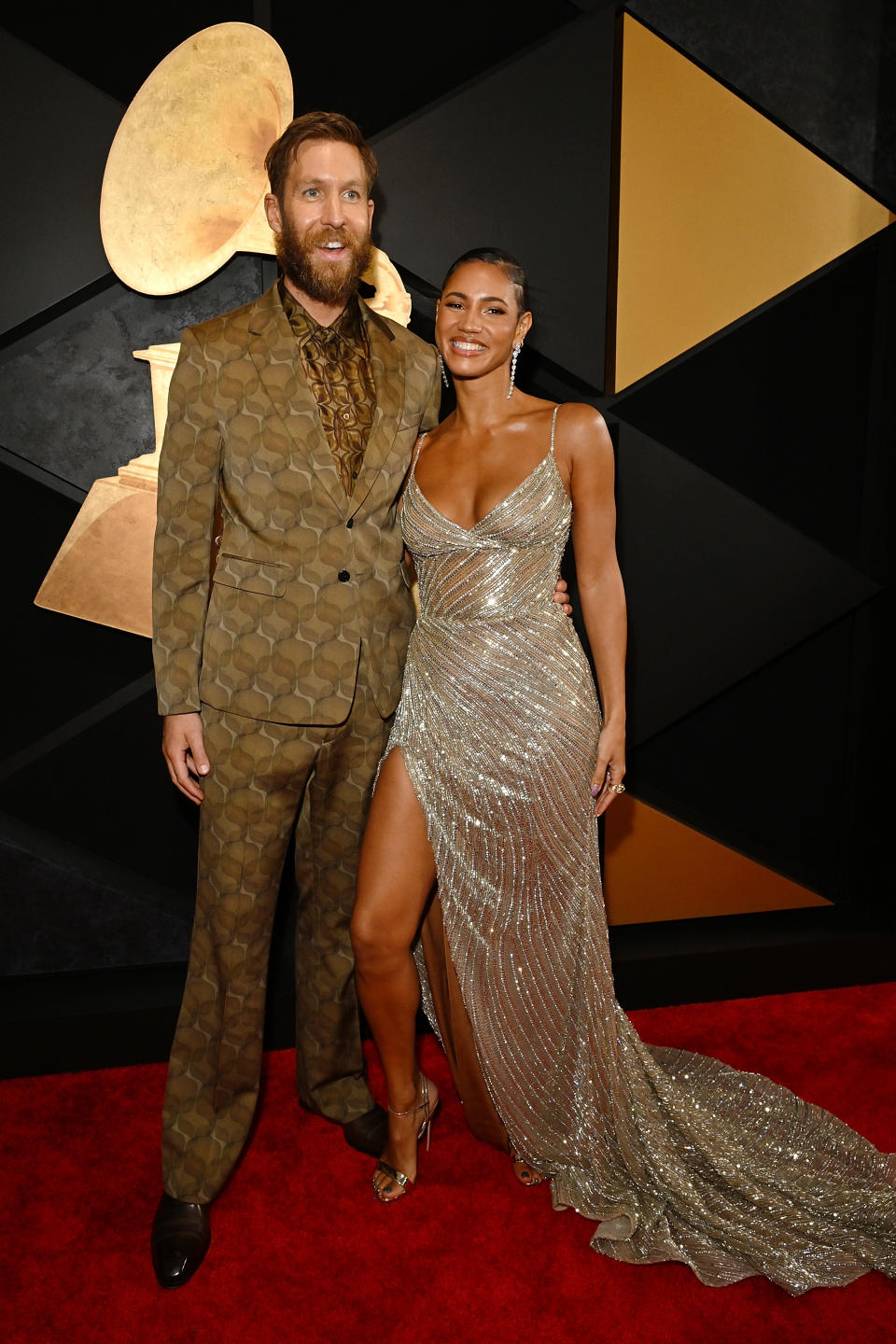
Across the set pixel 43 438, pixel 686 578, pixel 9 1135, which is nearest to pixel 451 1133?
pixel 9 1135

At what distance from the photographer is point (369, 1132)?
99.7 inches

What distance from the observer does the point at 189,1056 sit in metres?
2.30

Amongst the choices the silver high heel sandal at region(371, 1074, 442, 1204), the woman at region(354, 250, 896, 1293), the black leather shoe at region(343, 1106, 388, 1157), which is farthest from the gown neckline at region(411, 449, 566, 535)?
the black leather shoe at region(343, 1106, 388, 1157)

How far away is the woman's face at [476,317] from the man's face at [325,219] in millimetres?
204

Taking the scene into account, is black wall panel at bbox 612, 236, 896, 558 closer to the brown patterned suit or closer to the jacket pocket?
the brown patterned suit

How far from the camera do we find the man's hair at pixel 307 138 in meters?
2.11

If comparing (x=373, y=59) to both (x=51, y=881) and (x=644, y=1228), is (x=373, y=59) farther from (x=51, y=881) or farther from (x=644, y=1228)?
(x=644, y=1228)

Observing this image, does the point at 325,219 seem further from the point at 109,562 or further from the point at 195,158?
the point at 109,562

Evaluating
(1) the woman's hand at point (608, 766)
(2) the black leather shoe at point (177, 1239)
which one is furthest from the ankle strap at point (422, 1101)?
(1) the woman's hand at point (608, 766)

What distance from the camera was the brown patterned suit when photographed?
2127mm

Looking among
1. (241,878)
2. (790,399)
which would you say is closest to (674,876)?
(790,399)

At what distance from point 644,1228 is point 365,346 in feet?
6.21

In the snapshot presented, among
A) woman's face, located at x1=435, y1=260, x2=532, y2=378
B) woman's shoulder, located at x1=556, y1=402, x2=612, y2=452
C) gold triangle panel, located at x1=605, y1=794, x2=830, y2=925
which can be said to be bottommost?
gold triangle panel, located at x1=605, y1=794, x2=830, y2=925

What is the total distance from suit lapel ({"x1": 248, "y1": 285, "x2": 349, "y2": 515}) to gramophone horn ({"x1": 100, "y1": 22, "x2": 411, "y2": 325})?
0.69 m
